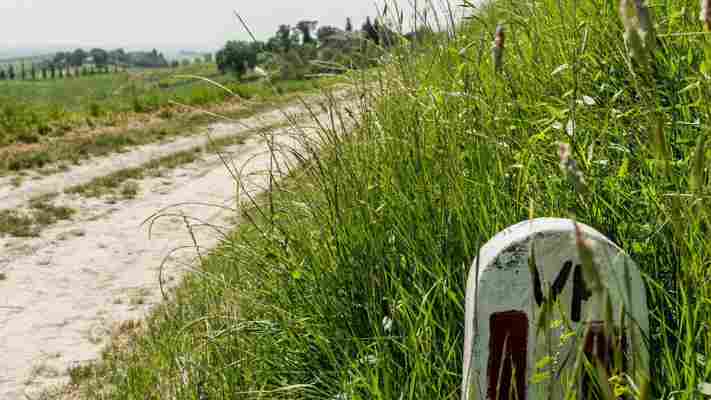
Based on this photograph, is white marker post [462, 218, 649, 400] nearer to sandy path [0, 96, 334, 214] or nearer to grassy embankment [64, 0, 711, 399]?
grassy embankment [64, 0, 711, 399]

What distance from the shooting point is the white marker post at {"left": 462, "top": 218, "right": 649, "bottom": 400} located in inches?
57.7

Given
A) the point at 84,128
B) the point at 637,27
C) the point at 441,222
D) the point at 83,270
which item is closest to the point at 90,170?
the point at 84,128

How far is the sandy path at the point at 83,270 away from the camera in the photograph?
13.3ft

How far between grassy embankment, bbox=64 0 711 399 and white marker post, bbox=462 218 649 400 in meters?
0.07

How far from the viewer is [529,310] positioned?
1.55 meters

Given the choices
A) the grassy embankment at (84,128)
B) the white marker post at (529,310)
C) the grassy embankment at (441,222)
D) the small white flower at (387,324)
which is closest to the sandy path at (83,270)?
the grassy embankment at (441,222)

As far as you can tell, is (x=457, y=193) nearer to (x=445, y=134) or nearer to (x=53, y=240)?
(x=445, y=134)

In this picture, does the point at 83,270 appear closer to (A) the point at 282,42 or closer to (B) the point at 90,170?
(A) the point at 282,42

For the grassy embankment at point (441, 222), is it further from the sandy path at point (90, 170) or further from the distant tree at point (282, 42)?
the sandy path at point (90, 170)

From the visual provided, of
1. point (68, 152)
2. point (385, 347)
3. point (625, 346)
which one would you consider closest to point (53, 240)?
point (68, 152)

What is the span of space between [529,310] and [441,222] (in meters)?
0.55

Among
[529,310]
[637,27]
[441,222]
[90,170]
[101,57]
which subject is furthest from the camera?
[101,57]

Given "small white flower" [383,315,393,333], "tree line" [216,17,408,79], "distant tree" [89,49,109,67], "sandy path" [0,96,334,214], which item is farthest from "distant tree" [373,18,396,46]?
"distant tree" [89,49,109,67]

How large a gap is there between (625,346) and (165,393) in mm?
1709
